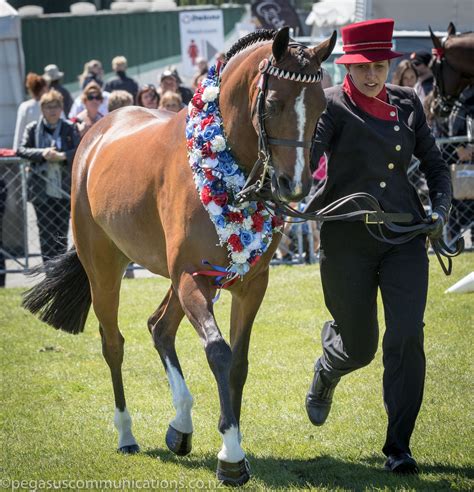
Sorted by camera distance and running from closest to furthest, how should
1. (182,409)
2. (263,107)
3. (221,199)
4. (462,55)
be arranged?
(263,107)
(221,199)
(182,409)
(462,55)

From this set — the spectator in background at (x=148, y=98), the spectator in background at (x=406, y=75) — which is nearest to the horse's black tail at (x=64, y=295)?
the spectator in background at (x=148, y=98)

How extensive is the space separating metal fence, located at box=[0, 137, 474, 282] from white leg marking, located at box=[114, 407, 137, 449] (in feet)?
17.0

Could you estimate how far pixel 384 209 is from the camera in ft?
16.6

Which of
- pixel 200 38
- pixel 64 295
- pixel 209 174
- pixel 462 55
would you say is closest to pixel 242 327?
pixel 209 174

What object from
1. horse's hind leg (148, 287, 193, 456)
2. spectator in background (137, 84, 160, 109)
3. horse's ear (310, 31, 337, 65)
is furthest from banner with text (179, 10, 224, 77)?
horse's ear (310, 31, 337, 65)

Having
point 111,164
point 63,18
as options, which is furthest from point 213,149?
point 63,18

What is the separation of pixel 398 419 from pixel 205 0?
26.5m

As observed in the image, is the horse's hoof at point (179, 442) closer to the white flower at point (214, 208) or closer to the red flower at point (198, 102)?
the white flower at point (214, 208)

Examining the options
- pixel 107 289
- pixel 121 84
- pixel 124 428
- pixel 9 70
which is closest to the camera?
pixel 124 428

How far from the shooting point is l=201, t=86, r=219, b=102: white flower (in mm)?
5055

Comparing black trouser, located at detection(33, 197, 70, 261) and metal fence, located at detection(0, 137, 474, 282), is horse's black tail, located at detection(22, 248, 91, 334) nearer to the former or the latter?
metal fence, located at detection(0, 137, 474, 282)

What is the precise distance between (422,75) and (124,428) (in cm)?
779

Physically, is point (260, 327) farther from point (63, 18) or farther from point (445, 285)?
point (63, 18)

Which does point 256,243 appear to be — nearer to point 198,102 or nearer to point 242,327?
point 242,327
